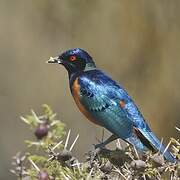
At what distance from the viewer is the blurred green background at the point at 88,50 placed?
9859mm

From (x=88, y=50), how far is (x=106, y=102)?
219 inches

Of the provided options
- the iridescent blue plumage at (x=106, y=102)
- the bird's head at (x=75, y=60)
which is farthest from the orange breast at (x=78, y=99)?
the bird's head at (x=75, y=60)

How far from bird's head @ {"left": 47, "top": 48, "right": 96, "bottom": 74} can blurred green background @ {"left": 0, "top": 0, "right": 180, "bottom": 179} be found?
3.91m

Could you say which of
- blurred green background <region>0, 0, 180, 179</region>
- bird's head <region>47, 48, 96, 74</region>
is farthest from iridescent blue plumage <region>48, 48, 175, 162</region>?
blurred green background <region>0, 0, 180, 179</region>

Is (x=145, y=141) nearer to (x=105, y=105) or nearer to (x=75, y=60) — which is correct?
(x=105, y=105)

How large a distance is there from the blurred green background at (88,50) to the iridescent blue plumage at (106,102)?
401 cm

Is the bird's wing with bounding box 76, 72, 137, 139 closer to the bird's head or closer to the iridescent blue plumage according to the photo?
the iridescent blue plumage

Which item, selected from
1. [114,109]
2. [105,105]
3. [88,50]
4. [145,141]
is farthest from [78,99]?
[88,50]

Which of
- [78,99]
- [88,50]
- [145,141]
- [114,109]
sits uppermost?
[88,50]

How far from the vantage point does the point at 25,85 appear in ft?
41.9

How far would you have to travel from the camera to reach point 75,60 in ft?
18.9

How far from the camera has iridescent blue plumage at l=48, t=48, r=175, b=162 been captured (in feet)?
16.0

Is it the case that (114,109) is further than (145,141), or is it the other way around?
(114,109)

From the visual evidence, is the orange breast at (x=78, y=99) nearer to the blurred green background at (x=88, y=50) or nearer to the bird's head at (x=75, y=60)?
the bird's head at (x=75, y=60)
